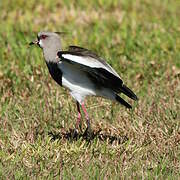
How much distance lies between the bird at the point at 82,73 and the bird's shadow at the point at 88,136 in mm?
350

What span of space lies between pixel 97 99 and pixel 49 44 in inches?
49.5

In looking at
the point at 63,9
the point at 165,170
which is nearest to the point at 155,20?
the point at 63,9

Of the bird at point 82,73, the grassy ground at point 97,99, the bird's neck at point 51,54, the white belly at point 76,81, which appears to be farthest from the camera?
the bird's neck at point 51,54

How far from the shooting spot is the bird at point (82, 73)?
5.35 m

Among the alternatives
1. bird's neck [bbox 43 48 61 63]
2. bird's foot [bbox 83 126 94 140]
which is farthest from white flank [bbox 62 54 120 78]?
bird's foot [bbox 83 126 94 140]

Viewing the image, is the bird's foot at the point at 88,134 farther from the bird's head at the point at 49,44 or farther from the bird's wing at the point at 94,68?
the bird's head at the point at 49,44

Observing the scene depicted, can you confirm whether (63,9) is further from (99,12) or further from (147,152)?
(147,152)

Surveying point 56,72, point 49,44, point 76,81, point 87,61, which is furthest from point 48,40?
point 87,61

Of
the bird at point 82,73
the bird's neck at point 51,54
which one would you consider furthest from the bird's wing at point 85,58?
the bird's neck at point 51,54

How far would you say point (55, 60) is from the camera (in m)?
5.62

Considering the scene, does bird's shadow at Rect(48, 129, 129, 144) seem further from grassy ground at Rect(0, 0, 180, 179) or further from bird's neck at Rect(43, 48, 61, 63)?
bird's neck at Rect(43, 48, 61, 63)

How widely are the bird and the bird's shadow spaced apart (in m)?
0.35

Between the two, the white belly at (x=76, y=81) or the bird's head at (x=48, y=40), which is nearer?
the white belly at (x=76, y=81)

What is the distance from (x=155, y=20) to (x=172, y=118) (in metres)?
3.40
